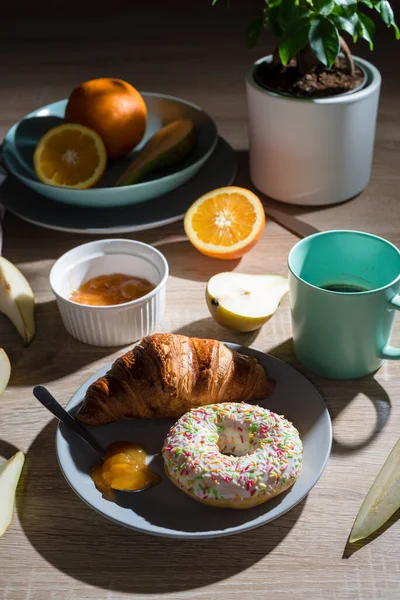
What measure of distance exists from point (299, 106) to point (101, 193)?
34cm

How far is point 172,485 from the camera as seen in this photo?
843mm

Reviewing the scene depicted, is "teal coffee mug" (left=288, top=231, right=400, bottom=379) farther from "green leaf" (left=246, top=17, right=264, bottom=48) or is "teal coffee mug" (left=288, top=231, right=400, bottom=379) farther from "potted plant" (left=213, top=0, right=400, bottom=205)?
"green leaf" (left=246, top=17, right=264, bottom=48)

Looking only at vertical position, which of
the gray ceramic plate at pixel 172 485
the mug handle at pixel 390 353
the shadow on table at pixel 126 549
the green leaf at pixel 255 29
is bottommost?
the shadow on table at pixel 126 549

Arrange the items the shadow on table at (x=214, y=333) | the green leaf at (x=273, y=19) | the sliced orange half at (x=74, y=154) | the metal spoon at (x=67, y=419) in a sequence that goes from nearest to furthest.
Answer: the metal spoon at (x=67, y=419) < the shadow on table at (x=214, y=333) < the green leaf at (x=273, y=19) < the sliced orange half at (x=74, y=154)

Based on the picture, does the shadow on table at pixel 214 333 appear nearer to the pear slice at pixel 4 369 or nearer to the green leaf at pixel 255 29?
the pear slice at pixel 4 369

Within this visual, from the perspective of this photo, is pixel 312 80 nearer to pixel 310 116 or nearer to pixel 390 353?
pixel 310 116

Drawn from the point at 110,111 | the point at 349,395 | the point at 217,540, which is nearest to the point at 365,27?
the point at 110,111

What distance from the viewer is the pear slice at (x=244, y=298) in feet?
3.46

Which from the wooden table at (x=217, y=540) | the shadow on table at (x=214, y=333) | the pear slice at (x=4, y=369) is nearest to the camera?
the wooden table at (x=217, y=540)

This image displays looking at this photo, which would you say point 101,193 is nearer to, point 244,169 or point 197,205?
point 197,205

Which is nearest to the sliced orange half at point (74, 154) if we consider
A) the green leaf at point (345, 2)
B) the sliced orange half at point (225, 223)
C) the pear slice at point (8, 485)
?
the sliced orange half at point (225, 223)

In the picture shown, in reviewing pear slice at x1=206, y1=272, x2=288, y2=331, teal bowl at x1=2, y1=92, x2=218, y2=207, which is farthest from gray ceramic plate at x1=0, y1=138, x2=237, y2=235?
pear slice at x1=206, y1=272, x2=288, y2=331

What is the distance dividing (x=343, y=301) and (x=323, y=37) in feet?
1.42

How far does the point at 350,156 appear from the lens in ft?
4.30
